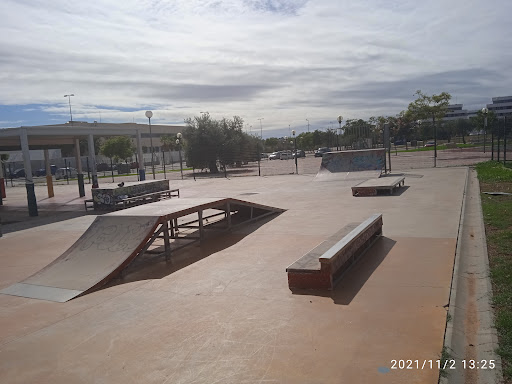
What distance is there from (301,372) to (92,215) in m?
13.2

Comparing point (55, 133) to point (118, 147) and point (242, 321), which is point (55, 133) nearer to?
point (242, 321)

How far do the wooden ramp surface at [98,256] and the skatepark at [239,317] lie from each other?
9 centimetres

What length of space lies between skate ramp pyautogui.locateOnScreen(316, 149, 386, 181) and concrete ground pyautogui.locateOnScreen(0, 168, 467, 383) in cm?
1236

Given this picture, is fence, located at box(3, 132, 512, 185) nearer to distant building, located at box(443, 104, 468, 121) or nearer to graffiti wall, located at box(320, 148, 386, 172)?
graffiti wall, located at box(320, 148, 386, 172)

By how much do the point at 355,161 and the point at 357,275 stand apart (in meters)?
16.4

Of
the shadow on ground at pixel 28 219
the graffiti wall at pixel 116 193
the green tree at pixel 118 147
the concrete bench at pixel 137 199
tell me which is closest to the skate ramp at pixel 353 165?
the concrete bench at pixel 137 199

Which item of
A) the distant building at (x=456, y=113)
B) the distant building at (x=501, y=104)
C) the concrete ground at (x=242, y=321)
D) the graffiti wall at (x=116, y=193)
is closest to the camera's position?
the concrete ground at (x=242, y=321)

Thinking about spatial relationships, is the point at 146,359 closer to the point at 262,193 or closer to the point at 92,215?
the point at 92,215

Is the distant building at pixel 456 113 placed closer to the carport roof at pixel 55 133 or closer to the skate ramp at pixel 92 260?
the carport roof at pixel 55 133

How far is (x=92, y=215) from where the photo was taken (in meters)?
15.1

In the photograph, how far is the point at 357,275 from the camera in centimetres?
598

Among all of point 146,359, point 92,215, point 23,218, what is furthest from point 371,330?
point 23,218

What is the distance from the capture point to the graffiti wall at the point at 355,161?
68.5 ft

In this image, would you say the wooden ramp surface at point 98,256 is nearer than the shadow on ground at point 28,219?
Yes
